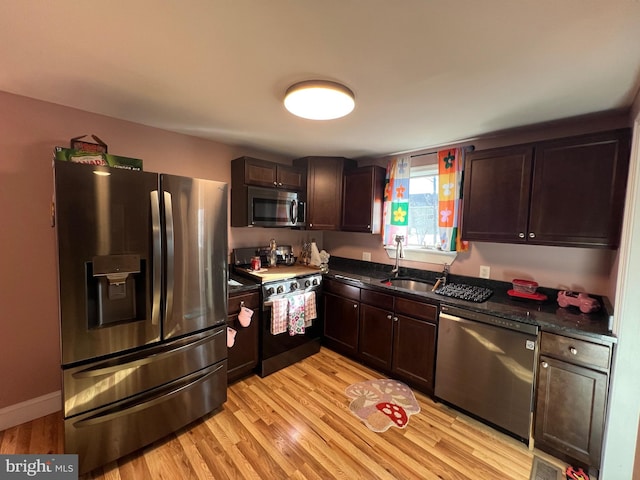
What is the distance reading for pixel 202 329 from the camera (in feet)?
6.39

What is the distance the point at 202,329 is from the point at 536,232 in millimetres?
2571

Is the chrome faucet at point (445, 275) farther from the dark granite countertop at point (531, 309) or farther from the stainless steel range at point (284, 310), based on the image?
the stainless steel range at point (284, 310)

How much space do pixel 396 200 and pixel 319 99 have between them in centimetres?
181

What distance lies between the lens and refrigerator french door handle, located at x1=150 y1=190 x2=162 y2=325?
5.36ft

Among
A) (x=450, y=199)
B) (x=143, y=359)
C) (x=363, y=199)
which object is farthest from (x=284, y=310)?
(x=450, y=199)

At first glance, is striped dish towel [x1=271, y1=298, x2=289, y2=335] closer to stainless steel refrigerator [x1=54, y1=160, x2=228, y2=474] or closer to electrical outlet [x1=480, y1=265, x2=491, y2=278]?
stainless steel refrigerator [x1=54, y1=160, x2=228, y2=474]

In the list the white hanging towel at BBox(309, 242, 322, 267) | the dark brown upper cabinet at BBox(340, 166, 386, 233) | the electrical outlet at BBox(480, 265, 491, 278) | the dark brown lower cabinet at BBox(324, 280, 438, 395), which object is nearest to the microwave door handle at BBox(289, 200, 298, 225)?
the white hanging towel at BBox(309, 242, 322, 267)

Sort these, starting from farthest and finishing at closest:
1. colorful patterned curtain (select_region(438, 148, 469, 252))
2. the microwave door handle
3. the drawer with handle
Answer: the microwave door handle, colorful patterned curtain (select_region(438, 148, 469, 252)), the drawer with handle

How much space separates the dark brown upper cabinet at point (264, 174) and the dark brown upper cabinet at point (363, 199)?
23.7 inches

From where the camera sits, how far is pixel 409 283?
2.97 meters

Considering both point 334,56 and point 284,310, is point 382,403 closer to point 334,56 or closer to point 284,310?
point 284,310

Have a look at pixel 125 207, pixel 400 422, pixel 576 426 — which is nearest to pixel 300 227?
pixel 125 207

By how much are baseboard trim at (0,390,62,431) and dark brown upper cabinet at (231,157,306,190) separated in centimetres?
231

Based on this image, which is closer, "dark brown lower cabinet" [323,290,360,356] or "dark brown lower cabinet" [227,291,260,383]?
"dark brown lower cabinet" [227,291,260,383]
